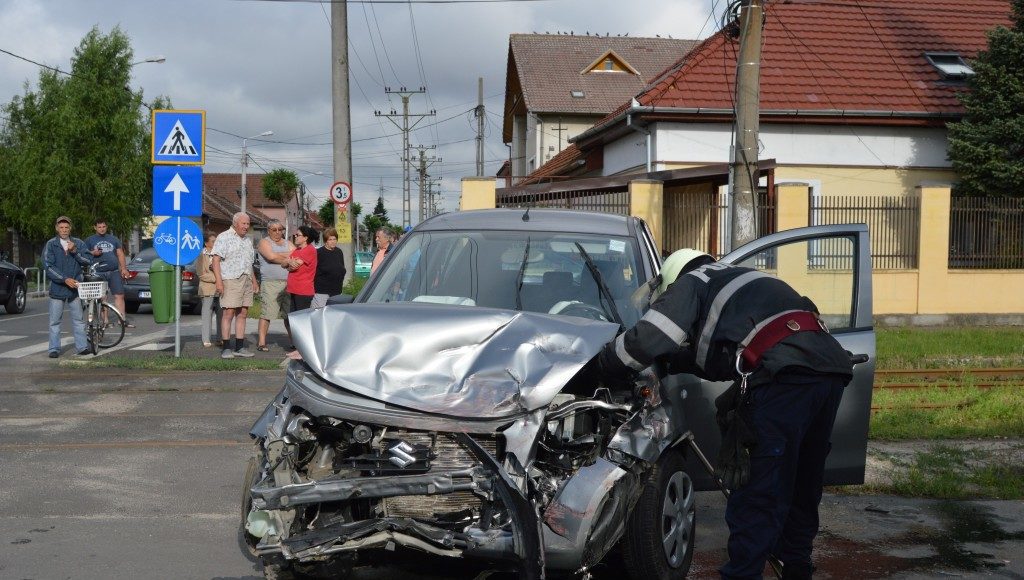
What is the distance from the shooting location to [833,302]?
6113 mm

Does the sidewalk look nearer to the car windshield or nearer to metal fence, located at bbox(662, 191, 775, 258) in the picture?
metal fence, located at bbox(662, 191, 775, 258)

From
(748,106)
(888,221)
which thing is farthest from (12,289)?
(888,221)

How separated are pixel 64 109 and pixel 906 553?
45895 mm

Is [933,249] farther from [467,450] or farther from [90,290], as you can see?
[467,450]

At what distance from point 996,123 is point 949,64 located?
440cm

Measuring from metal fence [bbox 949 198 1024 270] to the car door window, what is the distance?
49.9 ft

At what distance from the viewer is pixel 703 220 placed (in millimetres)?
19828

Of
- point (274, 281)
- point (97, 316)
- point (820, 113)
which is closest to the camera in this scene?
point (97, 316)

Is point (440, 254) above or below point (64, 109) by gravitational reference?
below

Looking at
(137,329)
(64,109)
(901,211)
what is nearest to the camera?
(137,329)

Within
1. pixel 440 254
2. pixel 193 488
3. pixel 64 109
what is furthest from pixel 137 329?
pixel 64 109

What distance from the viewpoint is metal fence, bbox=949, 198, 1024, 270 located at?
20.3 m

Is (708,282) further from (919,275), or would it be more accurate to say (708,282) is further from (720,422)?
(919,275)

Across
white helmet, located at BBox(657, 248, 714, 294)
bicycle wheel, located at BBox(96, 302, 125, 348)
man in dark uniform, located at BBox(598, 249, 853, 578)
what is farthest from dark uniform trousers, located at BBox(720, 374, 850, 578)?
bicycle wheel, located at BBox(96, 302, 125, 348)
